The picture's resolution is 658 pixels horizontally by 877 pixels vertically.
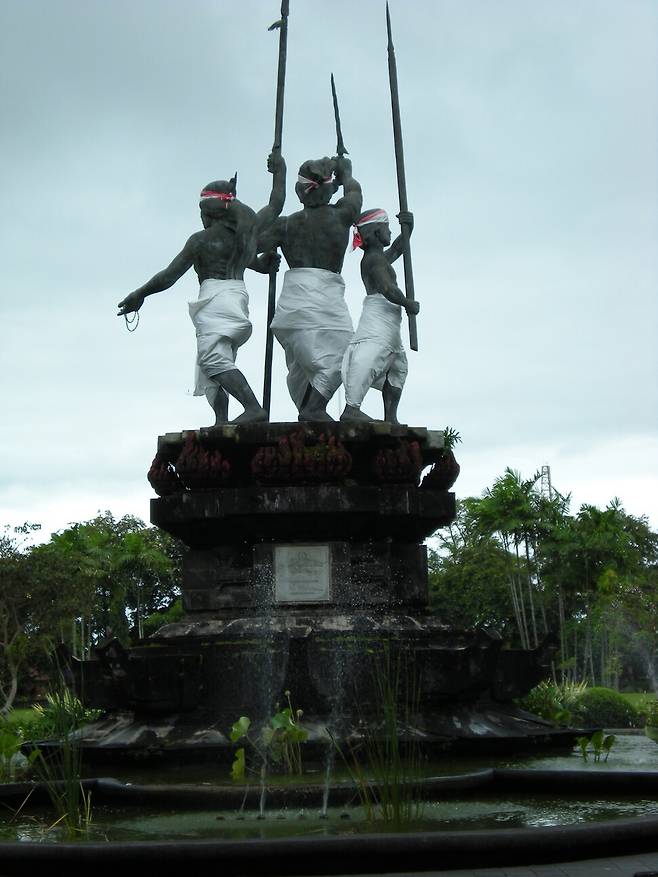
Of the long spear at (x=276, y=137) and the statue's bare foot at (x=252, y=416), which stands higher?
the long spear at (x=276, y=137)

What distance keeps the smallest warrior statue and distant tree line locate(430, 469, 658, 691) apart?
2899 cm

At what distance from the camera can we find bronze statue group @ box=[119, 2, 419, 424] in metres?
11.1

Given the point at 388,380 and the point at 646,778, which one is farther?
the point at 388,380

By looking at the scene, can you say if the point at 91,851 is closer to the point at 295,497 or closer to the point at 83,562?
the point at 295,497

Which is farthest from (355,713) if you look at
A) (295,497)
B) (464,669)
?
(295,497)

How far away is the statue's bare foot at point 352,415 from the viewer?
10750 millimetres

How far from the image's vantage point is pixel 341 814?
20.6 ft

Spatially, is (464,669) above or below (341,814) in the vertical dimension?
above

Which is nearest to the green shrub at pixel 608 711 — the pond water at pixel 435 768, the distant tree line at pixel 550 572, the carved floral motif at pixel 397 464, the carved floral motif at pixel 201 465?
the pond water at pixel 435 768

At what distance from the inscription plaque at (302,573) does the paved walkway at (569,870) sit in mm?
4966

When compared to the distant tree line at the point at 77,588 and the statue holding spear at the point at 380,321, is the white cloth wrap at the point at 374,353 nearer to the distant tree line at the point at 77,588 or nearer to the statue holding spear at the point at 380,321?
the statue holding spear at the point at 380,321

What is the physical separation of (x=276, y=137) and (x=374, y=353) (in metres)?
2.68

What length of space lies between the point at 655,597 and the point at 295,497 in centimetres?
2727

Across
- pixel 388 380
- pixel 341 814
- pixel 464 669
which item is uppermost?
pixel 388 380
